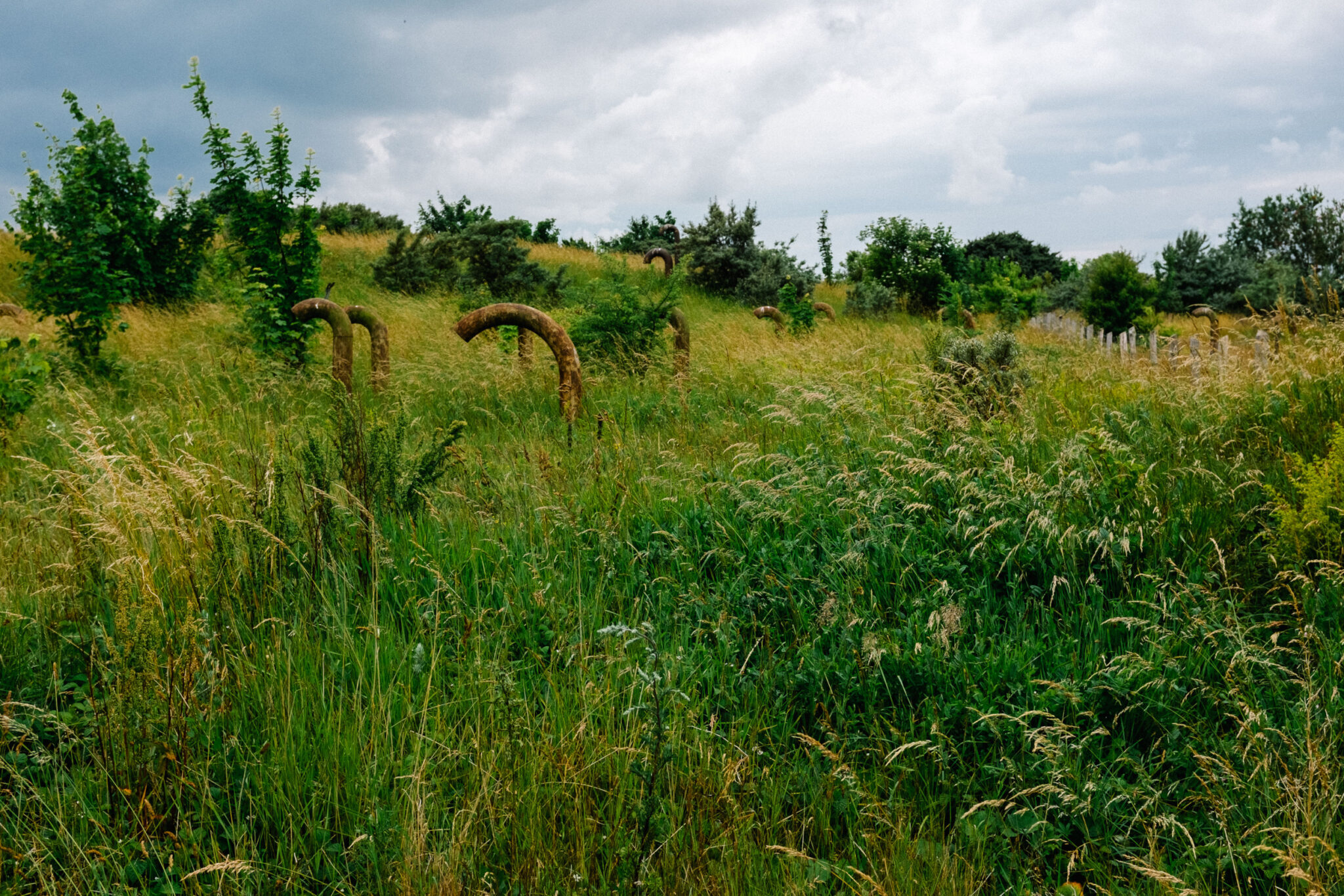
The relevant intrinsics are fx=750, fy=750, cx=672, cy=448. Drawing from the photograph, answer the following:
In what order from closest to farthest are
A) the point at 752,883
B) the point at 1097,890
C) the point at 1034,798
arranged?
the point at 752,883, the point at 1097,890, the point at 1034,798

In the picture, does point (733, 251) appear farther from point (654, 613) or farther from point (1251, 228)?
point (1251, 228)

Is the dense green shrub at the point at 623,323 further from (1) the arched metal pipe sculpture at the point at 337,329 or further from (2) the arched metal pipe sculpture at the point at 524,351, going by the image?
(1) the arched metal pipe sculpture at the point at 337,329

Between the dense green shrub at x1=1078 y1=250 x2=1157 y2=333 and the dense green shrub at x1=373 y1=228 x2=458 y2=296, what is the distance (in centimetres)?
1740

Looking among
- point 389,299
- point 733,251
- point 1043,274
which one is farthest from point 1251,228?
point 389,299

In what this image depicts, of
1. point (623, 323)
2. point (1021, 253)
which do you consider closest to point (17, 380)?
point (623, 323)

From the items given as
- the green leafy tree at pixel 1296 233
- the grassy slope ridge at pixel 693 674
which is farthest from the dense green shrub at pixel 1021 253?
the grassy slope ridge at pixel 693 674

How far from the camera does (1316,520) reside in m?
3.16

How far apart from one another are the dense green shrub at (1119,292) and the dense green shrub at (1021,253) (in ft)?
65.7

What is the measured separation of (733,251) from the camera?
2431cm

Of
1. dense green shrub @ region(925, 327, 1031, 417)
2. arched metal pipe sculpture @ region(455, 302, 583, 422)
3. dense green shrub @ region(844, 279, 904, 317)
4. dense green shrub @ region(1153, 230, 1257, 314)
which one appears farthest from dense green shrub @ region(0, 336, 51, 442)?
dense green shrub @ region(1153, 230, 1257, 314)

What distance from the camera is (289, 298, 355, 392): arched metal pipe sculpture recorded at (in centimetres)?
784

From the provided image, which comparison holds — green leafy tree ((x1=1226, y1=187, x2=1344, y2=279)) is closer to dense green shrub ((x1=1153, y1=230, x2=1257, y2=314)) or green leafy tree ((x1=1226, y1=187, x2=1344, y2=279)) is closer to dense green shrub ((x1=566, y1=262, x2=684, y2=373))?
dense green shrub ((x1=1153, y1=230, x2=1257, y2=314))

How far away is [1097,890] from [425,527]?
2984 mm

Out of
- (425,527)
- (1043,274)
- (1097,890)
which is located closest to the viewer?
(1097,890)
